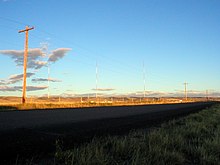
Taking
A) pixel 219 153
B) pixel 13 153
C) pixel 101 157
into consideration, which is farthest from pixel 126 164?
pixel 219 153

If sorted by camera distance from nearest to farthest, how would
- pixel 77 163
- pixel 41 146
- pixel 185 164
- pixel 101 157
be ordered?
1. pixel 77 163
2. pixel 101 157
3. pixel 185 164
4. pixel 41 146

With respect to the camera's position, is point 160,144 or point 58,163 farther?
point 160,144

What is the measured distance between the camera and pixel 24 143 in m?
5.57

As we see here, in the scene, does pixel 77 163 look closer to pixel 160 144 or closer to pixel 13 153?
pixel 13 153

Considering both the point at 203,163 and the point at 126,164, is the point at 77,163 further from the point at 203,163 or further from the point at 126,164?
the point at 203,163

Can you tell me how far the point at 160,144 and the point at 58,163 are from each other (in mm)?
2752

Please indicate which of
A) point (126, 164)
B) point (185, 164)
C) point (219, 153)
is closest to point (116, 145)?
point (126, 164)

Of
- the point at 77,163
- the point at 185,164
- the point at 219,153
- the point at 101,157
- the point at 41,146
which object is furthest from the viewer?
the point at 219,153

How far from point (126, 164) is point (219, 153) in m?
2.46

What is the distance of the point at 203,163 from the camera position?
514 cm

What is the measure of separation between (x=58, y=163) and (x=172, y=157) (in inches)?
84.9

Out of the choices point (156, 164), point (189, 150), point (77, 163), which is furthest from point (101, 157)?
point (189, 150)

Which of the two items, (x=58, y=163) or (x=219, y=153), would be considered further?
(x=219, y=153)

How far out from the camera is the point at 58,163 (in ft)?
14.0
